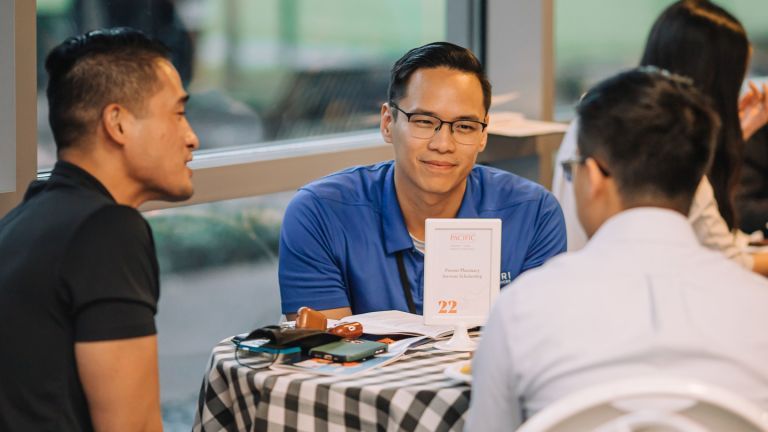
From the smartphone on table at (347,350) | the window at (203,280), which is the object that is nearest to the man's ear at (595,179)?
the smartphone on table at (347,350)

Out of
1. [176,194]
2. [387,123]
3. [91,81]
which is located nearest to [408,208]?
[387,123]

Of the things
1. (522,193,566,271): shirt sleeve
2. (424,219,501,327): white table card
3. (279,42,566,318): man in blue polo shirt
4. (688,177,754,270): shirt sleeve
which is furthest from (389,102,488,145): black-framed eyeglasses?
(688,177,754,270): shirt sleeve

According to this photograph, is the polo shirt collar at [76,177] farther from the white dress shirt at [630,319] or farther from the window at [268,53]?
the window at [268,53]

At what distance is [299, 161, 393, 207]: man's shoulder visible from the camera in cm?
285

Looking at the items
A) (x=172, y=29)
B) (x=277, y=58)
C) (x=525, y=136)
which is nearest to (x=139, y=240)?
(x=172, y=29)

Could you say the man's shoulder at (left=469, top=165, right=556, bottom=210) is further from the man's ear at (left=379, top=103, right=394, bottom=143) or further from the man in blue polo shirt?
the man's ear at (left=379, top=103, right=394, bottom=143)

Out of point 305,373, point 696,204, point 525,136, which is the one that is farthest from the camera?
point 525,136

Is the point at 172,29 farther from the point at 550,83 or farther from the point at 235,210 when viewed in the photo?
the point at 550,83

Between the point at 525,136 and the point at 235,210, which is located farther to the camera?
the point at 525,136

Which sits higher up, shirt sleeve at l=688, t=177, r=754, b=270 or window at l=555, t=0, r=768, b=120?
window at l=555, t=0, r=768, b=120

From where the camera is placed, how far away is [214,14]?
378cm

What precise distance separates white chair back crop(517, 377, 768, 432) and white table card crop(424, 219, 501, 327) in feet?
2.84

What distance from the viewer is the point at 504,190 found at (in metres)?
2.97

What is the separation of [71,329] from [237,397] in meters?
0.46
